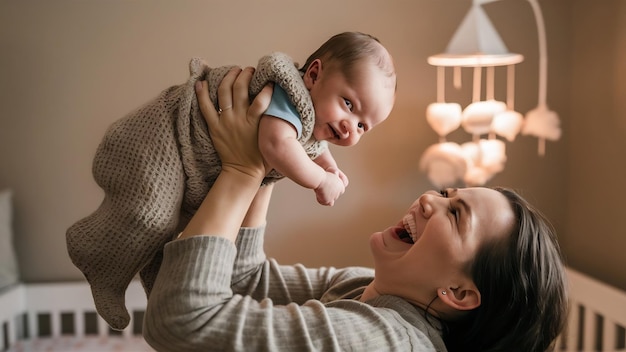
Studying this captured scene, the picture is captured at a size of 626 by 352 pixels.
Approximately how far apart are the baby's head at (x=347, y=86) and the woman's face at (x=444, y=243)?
195mm

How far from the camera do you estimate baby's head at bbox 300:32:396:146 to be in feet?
3.29

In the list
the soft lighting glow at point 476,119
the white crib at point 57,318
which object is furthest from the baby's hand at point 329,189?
the white crib at point 57,318

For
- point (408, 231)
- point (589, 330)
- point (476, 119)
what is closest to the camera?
point (408, 231)

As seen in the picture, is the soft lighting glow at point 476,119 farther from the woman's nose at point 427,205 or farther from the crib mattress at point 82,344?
the crib mattress at point 82,344

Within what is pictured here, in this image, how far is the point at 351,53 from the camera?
1.02 m

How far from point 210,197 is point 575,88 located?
202 cm

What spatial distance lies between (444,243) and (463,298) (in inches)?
4.0

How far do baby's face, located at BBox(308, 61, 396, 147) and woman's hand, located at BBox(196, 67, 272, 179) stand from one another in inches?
3.3

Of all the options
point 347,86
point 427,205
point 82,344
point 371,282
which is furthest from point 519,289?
point 82,344

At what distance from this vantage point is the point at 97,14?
2354 millimetres

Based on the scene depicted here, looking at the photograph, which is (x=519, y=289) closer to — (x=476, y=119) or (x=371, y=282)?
(x=371, y=282)

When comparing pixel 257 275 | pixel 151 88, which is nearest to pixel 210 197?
pixel 257 275

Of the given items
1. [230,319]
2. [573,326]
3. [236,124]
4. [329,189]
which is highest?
[236,124]

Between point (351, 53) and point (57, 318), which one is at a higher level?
point (351, 53)
